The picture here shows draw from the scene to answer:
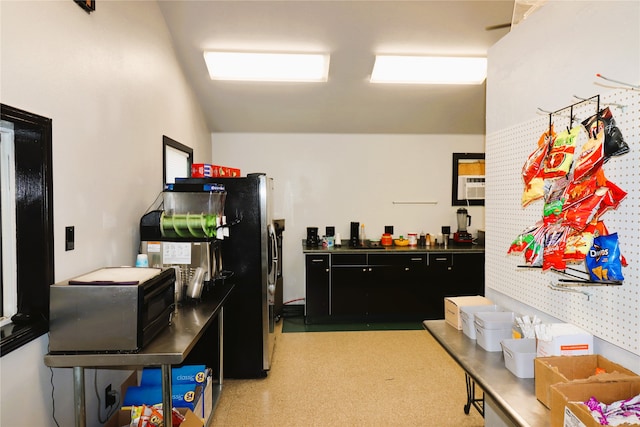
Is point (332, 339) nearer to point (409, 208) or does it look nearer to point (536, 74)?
point (409, 208)

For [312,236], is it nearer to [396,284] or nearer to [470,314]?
[396,284]

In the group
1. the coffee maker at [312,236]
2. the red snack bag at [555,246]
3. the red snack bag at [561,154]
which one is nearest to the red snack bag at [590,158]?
the red snack bag at [561,154]

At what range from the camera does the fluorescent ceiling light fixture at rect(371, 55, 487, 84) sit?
3641 millimetres

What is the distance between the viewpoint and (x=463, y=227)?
5043mm

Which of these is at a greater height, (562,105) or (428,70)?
(428,70)

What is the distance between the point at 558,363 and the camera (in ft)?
4.44

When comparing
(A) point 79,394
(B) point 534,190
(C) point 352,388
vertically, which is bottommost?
(C) point 352,388

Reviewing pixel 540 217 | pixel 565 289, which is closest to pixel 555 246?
pixel 565 289

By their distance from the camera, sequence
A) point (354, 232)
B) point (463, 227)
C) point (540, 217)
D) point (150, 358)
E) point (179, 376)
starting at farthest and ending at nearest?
point (463, 227) < point (354, 232) < point (179, 376) < point (540, 217) < point (150, 358)

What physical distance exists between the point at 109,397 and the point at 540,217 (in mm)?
2619

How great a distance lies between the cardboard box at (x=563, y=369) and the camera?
126cm

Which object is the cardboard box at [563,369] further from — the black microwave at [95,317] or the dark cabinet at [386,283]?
the dark cabinet at [386,283]

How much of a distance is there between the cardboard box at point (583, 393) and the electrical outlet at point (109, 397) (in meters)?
2.32

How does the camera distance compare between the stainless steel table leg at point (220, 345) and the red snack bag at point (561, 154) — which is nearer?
the red snack bag at point (561, 154)
